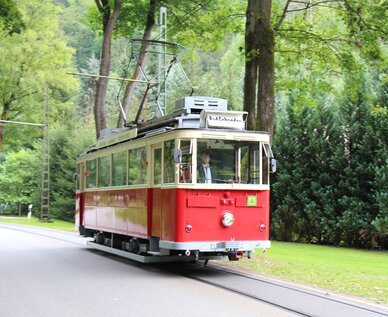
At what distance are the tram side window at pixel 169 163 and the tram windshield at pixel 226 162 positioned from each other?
0.31 meters

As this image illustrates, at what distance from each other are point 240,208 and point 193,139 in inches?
71.1

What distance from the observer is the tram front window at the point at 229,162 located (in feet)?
41.3

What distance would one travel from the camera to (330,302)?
9562mm

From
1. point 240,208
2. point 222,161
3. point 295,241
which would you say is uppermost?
point 222,161

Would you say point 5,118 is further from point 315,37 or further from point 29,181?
point 315,37

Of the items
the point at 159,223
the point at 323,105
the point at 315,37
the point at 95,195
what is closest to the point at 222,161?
the point at 159,223

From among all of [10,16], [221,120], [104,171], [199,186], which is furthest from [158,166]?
[10,16]

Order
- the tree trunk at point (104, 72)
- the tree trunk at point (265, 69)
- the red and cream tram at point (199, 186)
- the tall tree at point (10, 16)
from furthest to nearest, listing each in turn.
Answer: the tree trunk at point (104, 72) → the tall tree at point (10, 16) → the tree trunk at point (265, 69) → the red and cream tram at point (199, 186)

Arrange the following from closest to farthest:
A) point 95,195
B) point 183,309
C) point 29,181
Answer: point 183,309 < point 95,195 < point 29,181

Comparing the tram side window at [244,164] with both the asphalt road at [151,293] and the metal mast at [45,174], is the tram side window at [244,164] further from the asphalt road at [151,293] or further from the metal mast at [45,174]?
the metal mast at [45,174]

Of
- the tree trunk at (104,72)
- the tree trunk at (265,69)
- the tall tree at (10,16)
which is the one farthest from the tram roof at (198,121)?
the tree trunk at (104,72)

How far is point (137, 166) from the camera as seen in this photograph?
14.6 metres

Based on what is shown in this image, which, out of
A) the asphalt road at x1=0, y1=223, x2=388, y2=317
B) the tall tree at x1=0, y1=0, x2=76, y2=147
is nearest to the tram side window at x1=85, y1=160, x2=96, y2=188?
the asphalt road at x1=0, y1=223, x2=388, y2=317

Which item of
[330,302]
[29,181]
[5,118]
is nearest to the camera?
[330,302]
